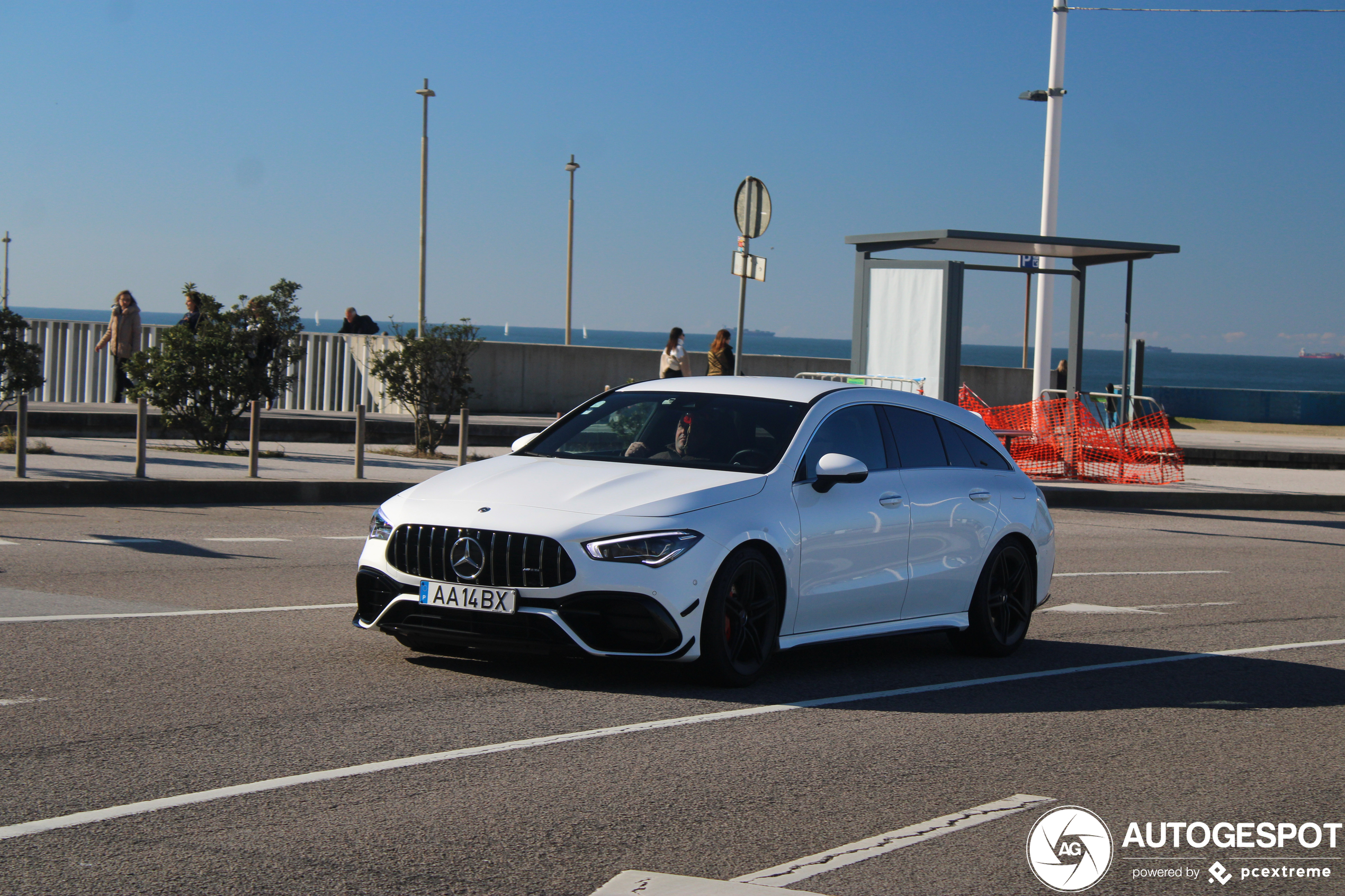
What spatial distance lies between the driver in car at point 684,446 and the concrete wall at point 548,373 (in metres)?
21.3

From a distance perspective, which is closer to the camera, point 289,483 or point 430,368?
point 289,483

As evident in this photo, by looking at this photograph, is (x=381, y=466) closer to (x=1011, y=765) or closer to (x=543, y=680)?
(x=543, y=680)

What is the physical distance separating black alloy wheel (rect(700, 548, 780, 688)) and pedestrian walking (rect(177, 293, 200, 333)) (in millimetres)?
12623

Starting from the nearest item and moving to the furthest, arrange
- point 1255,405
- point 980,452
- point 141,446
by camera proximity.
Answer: point 980,452, point 141,446, point 1255,405

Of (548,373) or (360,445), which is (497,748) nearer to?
(360,445)

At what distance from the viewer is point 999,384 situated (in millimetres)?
37156

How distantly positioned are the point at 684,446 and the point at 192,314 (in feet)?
42.9

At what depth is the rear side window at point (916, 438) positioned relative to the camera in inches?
326

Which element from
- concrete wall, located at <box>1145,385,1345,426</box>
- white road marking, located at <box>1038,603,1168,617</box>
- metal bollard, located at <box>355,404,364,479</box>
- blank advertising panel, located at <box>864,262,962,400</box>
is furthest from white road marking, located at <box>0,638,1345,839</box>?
concrete wall, located at <box>1145,385,1345,426</box>

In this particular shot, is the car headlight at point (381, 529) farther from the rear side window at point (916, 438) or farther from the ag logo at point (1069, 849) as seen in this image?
the ag logo at point (1069, 849)

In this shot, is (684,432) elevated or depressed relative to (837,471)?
elevated

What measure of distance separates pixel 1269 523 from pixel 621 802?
16.2 meters

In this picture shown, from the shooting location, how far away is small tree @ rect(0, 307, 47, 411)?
50.3 ft

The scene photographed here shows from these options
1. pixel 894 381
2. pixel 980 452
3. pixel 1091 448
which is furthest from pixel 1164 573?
pixel 1091 448
